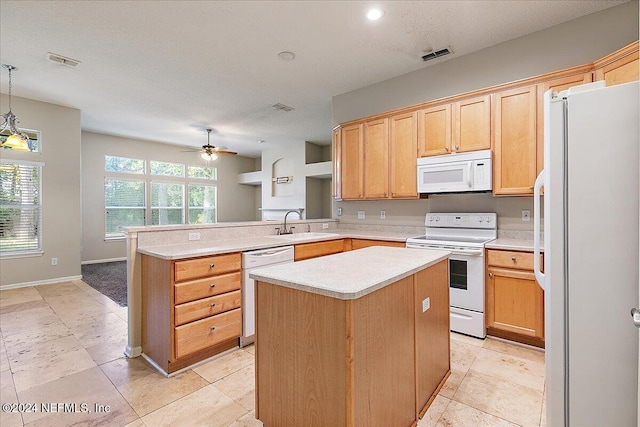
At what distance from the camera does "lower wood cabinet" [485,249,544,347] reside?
A: 258 centimetres

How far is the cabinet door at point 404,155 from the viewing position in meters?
3.67

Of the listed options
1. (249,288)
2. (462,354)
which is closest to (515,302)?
(462,354)

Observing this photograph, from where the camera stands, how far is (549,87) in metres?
2.84

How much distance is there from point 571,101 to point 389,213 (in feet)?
9.85

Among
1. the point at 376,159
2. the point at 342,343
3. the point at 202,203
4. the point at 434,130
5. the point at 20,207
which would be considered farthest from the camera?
the point at 202,203

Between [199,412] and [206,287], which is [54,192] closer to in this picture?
[206,287]

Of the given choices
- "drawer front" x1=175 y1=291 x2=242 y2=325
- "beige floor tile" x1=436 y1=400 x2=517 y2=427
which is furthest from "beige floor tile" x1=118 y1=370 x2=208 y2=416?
"beige floor tile" x1=436 y1=400 x2=517 y2=427

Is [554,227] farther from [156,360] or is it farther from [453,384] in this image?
[156,360]

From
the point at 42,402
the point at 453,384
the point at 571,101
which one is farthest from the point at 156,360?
the point at 571,101

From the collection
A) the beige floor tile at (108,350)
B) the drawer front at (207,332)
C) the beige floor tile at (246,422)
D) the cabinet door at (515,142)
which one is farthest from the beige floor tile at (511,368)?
the beige floor tile at (108,350)

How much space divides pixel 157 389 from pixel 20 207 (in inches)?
193

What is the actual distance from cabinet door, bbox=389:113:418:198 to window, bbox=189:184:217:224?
6747 mm

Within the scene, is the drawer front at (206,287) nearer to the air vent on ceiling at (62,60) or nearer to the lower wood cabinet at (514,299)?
the lower wood cabinet at (514,299)

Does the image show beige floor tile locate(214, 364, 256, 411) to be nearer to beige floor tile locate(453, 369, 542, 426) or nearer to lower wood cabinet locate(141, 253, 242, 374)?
lower wood cabinet locate(141, 253, 242, 374)
